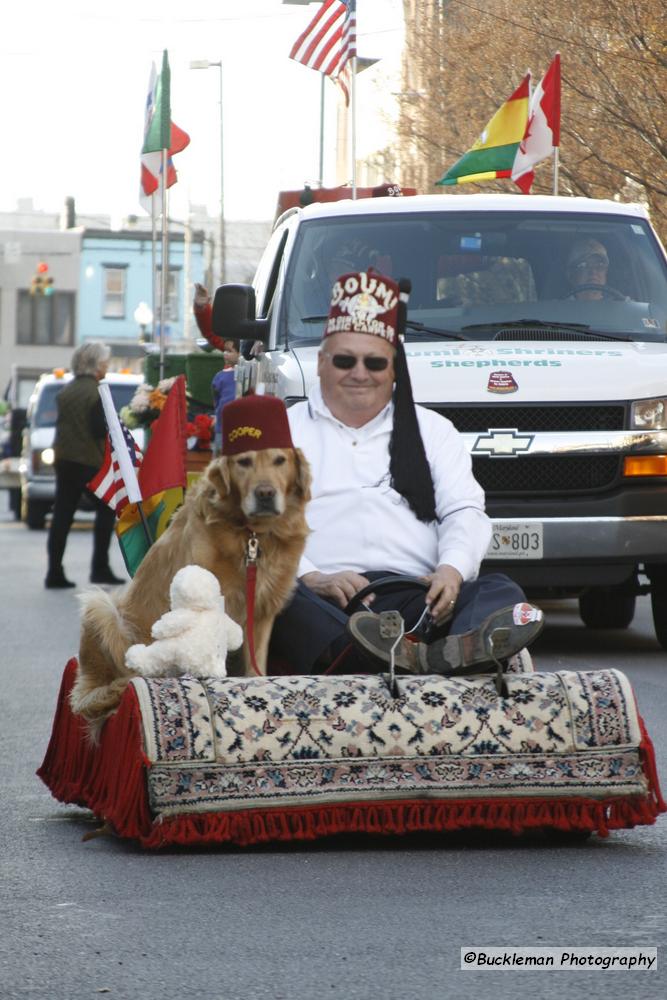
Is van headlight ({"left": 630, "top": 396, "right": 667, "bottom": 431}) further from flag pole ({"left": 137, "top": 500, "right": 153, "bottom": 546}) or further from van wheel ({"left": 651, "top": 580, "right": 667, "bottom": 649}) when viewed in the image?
flag pole ({"left": 137, "top": 500, "right": 153, "bottom": 546})

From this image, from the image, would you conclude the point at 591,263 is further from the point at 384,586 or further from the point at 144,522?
the point at 384,586

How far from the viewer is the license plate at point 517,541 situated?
1009 cm

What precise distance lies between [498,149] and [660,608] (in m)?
6.22

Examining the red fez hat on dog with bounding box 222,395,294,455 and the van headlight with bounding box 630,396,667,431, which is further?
the van headlight with bounding box 630,396,667,431

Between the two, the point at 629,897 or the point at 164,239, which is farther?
the point at 164,239

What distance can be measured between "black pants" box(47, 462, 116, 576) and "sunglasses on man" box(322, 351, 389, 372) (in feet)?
33.0

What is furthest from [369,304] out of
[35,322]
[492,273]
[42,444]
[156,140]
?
[35,322]

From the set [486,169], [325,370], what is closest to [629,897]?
[325,370]

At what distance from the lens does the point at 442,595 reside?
6.02 m

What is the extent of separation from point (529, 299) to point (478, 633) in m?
5.28

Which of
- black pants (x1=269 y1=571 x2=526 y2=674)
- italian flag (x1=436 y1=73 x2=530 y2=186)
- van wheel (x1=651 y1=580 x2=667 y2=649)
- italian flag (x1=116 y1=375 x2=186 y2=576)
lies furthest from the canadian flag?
black pants (x1=269 y1=571 x2=526 y2=674)

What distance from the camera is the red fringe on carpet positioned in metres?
5.45

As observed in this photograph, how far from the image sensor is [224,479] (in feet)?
20.1

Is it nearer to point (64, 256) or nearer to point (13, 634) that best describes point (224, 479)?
point (13, 634)
